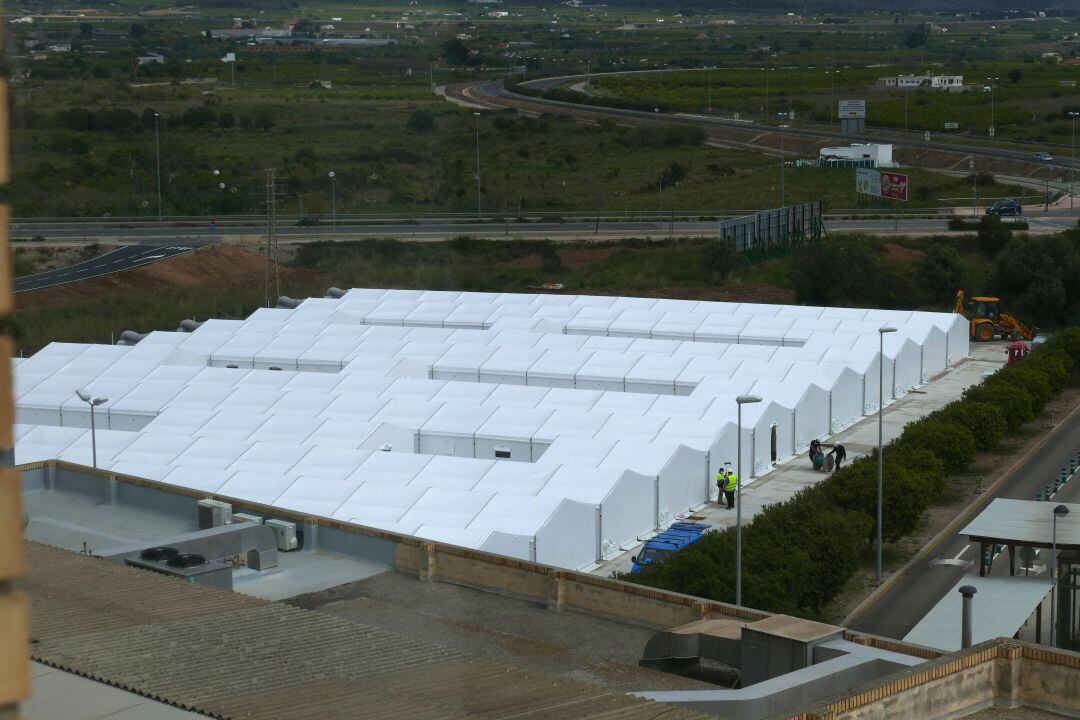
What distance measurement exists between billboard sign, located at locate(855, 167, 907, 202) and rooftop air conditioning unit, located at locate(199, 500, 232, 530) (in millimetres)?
47842

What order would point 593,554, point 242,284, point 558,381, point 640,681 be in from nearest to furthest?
point 640,681
point 593,554
point 558,381
point 242,284

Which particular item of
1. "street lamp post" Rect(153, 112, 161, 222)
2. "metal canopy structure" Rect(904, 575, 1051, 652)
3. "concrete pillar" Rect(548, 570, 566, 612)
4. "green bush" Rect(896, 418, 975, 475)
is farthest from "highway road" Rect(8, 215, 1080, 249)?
"concrete pillar" Rect(548, 570, 566, 612)

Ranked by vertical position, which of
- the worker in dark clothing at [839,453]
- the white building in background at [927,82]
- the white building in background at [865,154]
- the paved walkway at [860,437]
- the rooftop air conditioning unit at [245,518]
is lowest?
the paved walkway at [860,437]

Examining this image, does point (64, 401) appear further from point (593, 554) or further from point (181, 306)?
point (181, 306)

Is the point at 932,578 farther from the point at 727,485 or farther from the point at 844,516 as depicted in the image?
the point at 727,485

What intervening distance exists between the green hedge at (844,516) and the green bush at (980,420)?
0.06 ft

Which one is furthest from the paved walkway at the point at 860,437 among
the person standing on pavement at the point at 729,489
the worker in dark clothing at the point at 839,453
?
the worker in dark clothing at the point at 839,453

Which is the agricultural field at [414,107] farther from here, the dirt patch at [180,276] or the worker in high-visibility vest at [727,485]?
the worker in high-visibility vest at [727,485]

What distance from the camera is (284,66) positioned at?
24.8 m

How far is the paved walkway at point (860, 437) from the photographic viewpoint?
23297 mm

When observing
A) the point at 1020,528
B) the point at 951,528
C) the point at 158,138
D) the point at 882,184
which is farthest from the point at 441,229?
the point at 1020,528

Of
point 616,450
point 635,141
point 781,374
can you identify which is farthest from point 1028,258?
point 635,141

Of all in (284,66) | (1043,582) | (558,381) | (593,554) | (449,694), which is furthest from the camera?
(558,381)

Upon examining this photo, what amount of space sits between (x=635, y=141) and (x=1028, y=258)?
35185 mm
